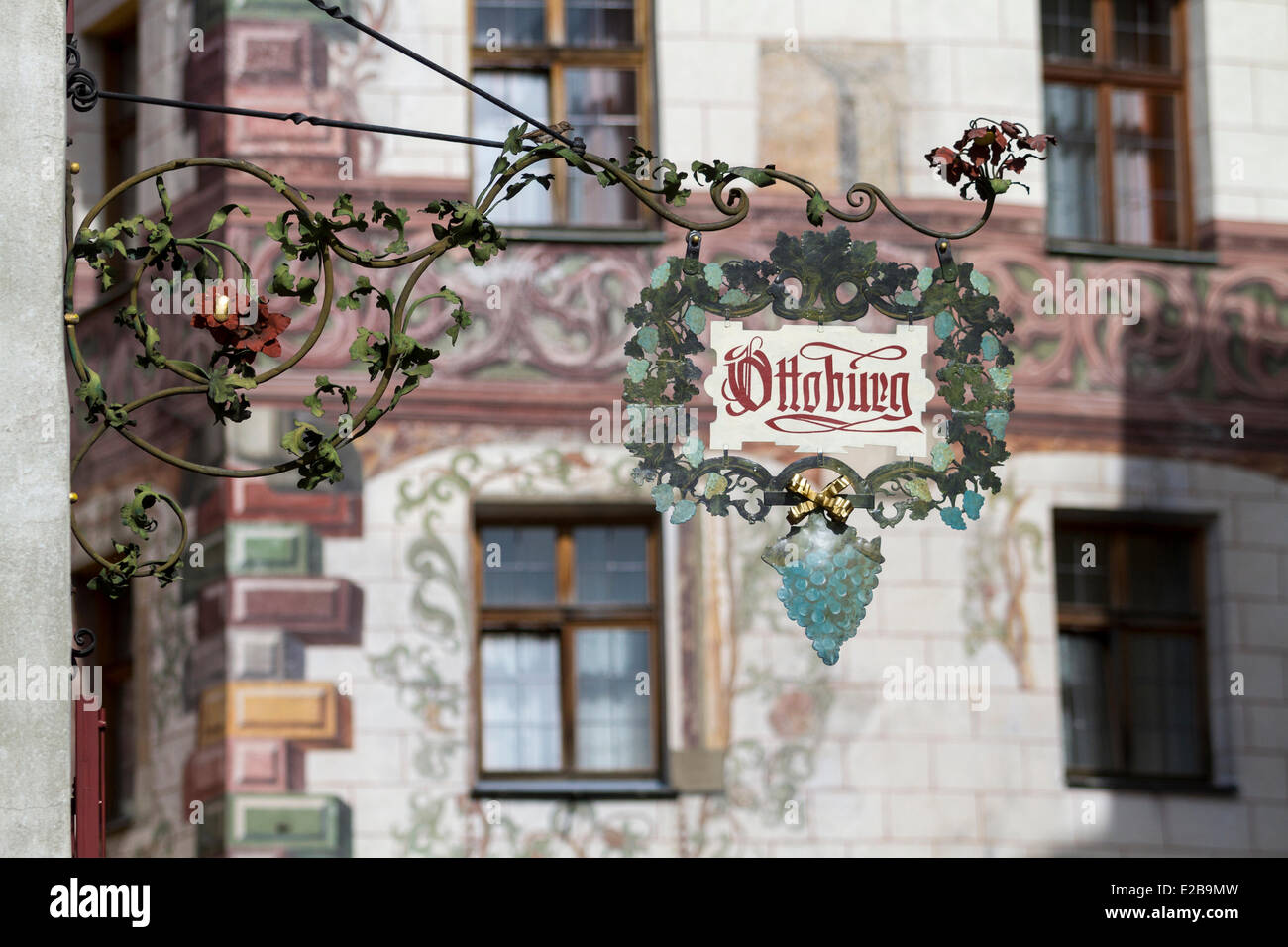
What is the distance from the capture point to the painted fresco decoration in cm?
998

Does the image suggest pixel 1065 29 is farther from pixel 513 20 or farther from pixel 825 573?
pixel 825 573

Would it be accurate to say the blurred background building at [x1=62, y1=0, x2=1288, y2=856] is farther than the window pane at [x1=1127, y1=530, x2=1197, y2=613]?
No

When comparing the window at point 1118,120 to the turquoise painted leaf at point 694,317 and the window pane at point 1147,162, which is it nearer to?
the window pane at point 1147,162

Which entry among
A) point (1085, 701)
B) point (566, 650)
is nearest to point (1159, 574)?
point (1085, 701)

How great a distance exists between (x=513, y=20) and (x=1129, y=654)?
14.8 ft

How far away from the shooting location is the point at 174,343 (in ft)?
55.9

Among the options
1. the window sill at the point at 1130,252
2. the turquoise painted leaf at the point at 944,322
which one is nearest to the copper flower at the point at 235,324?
the turquoise painted leaf at the point at 944,322

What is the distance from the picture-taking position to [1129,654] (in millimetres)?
17062

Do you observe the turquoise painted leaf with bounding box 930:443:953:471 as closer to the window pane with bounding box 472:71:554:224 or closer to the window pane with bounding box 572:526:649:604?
the window pane with bounding box 572:526:649:604

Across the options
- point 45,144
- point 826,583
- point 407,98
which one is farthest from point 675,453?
point 407,98

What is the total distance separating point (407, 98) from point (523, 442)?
188 centimetres

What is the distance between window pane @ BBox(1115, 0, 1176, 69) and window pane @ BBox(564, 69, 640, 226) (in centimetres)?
269

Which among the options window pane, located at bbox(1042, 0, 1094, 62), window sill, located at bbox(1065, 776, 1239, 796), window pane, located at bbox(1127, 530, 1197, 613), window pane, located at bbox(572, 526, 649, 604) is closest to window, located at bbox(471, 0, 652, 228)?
window pane, located at bbox(572, 526, 649, 604)
